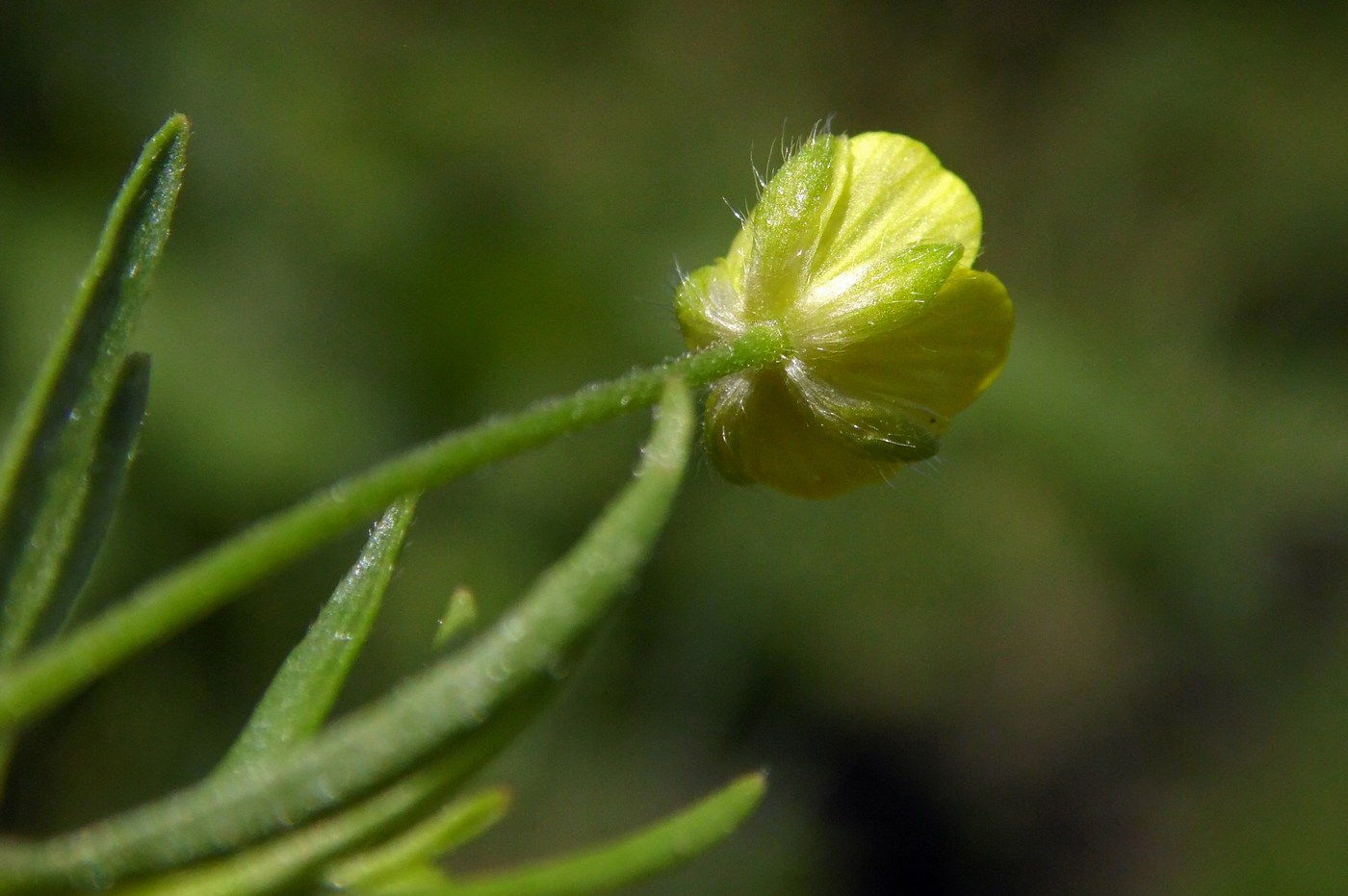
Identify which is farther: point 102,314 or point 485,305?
point 485,305

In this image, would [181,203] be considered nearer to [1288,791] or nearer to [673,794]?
[673,794]

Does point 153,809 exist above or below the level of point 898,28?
below

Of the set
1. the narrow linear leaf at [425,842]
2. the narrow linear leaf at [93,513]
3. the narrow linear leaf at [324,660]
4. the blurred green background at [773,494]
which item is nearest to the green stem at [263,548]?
the narrow linear leaf at [93,513]

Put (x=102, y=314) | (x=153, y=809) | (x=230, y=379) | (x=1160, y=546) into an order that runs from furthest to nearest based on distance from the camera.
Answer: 1. (x=1160, y=546)
2. (x=230, y=379)
3. (x=102, y=314)
4. (x=153, y=809)

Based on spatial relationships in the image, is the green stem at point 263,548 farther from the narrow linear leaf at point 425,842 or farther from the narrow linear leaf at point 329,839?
the narrow linear leaf at point 425,842

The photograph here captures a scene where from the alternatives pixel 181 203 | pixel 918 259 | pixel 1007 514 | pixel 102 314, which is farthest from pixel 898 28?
pixel 102 314

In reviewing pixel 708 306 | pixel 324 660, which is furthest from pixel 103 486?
pixel 708 306

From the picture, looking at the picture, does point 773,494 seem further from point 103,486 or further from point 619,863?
point 619,863
